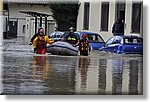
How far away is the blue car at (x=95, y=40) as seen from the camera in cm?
585

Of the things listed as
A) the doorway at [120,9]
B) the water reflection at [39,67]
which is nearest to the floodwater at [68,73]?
the water reflection at [39,67]

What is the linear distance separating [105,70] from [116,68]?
138 mm

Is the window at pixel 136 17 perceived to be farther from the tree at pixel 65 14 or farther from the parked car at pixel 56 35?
the parked car at pixel 56 35

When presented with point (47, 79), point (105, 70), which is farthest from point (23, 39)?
point (105, 70)

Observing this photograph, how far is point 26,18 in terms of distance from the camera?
19.0ft

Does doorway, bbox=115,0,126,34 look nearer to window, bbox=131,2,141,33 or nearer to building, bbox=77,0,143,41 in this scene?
building, bbox=77,0,143,41

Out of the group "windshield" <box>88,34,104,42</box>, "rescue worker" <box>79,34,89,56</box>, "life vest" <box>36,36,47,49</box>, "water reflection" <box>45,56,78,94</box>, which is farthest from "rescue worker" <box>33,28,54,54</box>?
"windshield" <box>88,34,104,42</box>

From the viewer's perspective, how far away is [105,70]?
229 inches

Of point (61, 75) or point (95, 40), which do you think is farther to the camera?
point (95, 40)

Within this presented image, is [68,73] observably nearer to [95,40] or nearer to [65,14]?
[95,40]

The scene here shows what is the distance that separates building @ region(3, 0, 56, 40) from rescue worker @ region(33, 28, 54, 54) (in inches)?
2.4

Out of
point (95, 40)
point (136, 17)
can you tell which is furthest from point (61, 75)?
point (136, 17)

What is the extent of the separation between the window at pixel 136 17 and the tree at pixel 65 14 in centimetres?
68

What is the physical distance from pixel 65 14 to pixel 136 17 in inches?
34.0
